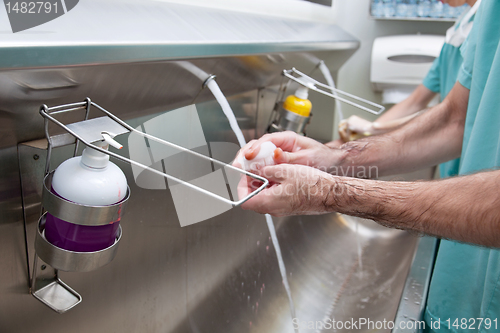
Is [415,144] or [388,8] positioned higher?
[388,8]

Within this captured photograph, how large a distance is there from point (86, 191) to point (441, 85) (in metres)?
1.43

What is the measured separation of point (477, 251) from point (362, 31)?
1.53 m

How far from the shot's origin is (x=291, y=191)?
2.17ft

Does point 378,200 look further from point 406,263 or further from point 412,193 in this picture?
point 406,263

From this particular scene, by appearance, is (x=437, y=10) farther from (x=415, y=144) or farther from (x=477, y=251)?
(x=477, y=251)

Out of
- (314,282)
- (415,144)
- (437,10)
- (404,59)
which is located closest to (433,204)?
(415,144)

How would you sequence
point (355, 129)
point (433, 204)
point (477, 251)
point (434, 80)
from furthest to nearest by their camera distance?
point (434, 80) → point (355, 129) → point (477, 251) → point (433, 204)

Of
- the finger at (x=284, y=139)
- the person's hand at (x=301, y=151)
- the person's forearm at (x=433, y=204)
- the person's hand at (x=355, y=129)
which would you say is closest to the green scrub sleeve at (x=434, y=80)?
the person's hand at (x=355, y=129)

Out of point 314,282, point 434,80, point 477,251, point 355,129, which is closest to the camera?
point 477,251

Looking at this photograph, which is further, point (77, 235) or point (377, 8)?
point (377, 8)

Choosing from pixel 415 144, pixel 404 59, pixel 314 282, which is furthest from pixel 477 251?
pixel 404 59

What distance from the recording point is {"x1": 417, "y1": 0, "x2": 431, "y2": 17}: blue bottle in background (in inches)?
73.1

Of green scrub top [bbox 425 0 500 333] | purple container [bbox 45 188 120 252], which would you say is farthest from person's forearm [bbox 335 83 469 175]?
purple container [bbox 45 188 120 252]

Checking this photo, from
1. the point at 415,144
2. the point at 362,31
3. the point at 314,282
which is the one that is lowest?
the point at 314,282
